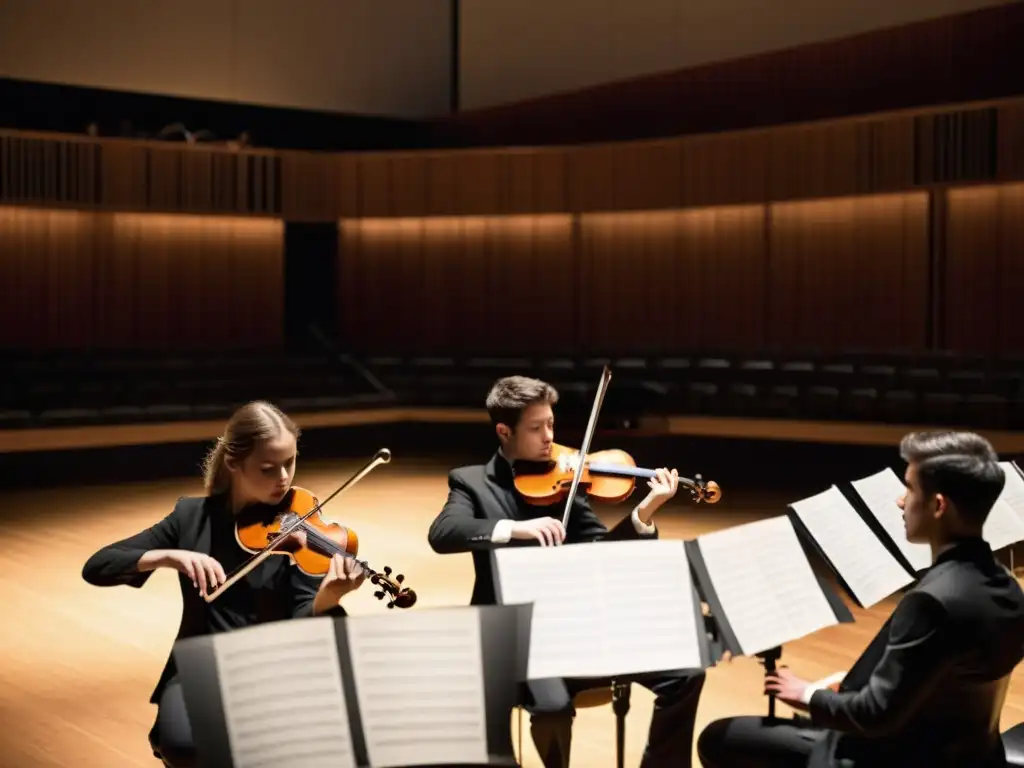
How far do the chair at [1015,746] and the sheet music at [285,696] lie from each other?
124 cm

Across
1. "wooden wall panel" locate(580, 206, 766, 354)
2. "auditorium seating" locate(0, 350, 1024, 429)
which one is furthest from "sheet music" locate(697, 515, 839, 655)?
"wooden wall panel" locate(580, 206, 766, 354)

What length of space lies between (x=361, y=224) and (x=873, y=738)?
10.2 meters

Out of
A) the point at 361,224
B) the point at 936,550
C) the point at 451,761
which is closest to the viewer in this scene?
the point at 451,761

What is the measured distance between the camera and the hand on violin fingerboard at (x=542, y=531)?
9.02ft

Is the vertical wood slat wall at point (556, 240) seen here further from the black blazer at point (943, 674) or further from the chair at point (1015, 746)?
the black blazer at point (943, 674)

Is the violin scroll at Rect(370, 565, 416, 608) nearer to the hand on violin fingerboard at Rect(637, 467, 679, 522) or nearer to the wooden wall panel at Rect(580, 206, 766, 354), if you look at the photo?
the hand on violin fingerboard at Rect(637, 467, 679, 522)

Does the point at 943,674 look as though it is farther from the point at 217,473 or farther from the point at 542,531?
the point at 217,473

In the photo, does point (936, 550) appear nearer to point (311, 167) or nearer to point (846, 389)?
point (846, 389)

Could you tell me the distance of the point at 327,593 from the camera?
2.21 m

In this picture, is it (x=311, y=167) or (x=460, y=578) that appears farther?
(x=311, y=167)

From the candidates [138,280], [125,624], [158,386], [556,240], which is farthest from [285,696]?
[556,240]

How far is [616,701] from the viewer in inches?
97.7

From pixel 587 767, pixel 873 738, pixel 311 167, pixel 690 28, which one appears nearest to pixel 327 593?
pixel 873 738

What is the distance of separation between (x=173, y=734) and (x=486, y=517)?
965 mm
